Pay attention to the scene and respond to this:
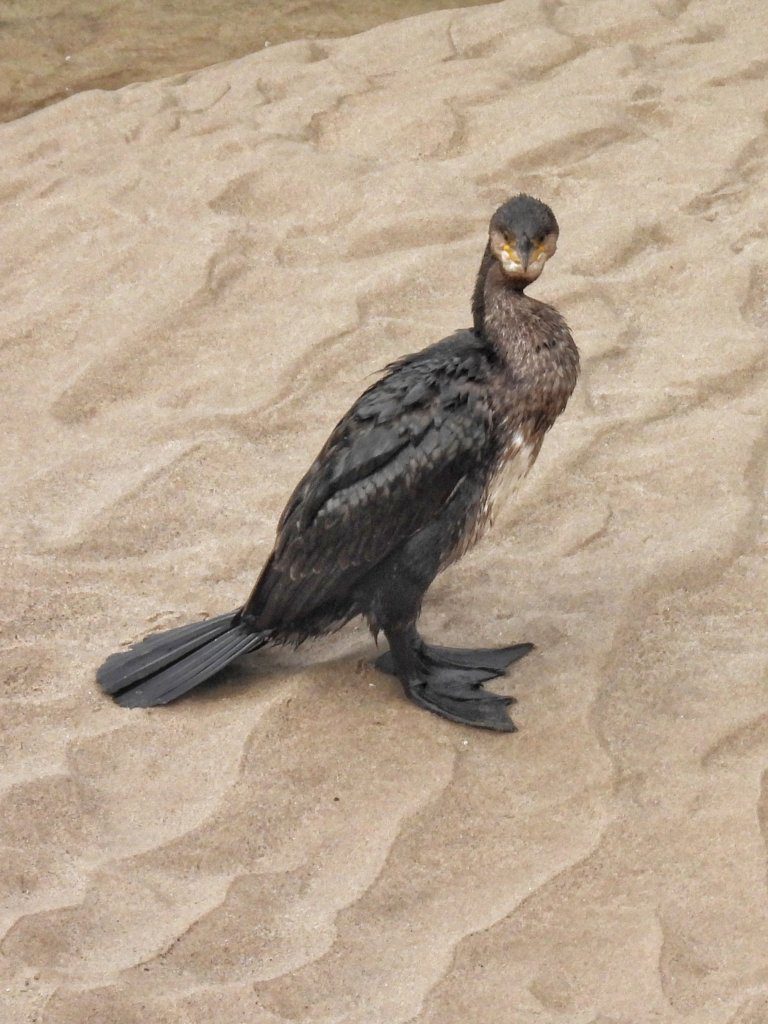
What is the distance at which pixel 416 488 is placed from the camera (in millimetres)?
3793

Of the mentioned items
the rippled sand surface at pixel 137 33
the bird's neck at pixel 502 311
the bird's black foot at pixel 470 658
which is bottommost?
the bird's black foot at pixel 470 658

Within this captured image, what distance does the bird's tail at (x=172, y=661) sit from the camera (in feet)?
13.0

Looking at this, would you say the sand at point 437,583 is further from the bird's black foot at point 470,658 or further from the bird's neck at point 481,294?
the bird's neck at point 481,294

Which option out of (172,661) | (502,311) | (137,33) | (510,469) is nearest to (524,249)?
(502,311)

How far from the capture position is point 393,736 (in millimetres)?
3865

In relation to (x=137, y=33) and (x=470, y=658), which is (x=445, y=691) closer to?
(x=470, y=658)

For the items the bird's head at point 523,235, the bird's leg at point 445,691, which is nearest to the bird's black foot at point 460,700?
the bird's leg at point 445,691

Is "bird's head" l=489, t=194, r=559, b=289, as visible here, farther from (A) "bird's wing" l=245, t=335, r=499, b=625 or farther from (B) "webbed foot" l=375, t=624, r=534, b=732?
(B) "webbed foot" l=375, t=624, r=534, b=732

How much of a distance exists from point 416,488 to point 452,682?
53cm

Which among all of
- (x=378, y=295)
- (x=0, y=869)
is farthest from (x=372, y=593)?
(x=378, y=295)

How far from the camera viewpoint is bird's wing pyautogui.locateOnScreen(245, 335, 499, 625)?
12.5 feet

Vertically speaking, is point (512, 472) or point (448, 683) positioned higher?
point (512, 472)

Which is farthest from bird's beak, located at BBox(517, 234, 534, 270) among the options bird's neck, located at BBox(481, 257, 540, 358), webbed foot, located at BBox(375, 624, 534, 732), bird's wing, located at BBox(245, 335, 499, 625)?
webbed foot, located at BBox(375, 624, 534, 732)

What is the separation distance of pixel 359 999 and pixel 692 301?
3.18 m
